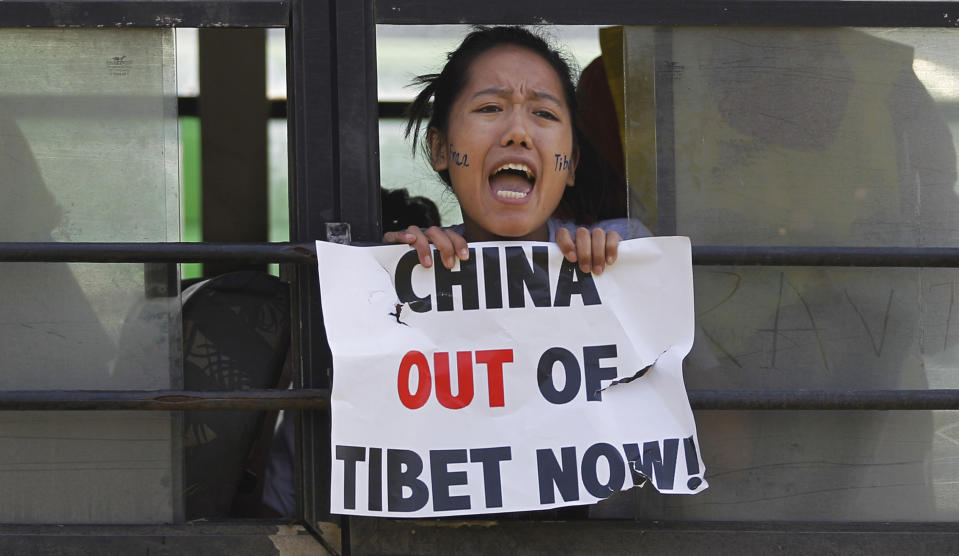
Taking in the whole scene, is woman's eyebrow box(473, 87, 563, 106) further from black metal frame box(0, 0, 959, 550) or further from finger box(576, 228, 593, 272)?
finger box(576, 228, 593, 272)

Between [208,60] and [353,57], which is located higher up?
[208,60]

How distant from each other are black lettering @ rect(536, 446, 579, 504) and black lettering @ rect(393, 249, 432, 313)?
343mm

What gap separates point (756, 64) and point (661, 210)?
1.15 feet

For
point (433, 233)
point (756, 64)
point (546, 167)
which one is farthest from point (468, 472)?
point (756, 64)

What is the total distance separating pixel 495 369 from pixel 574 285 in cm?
22

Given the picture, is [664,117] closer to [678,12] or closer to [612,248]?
[678,12]

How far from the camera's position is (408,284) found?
6.41 feet

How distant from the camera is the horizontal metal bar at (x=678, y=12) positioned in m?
2.04

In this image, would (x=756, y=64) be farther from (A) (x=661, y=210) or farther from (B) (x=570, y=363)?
(B) (x=570, y=363)

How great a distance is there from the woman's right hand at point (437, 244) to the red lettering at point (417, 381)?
0.17 metres

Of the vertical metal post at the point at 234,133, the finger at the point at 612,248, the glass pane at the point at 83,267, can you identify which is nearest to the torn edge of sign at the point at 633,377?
the finger at the point at 612,248

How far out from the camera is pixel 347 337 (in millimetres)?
1914

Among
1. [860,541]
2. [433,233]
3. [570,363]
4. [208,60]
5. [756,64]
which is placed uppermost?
[208,60]

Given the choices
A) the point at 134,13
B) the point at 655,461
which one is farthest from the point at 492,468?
the point at 134,13
